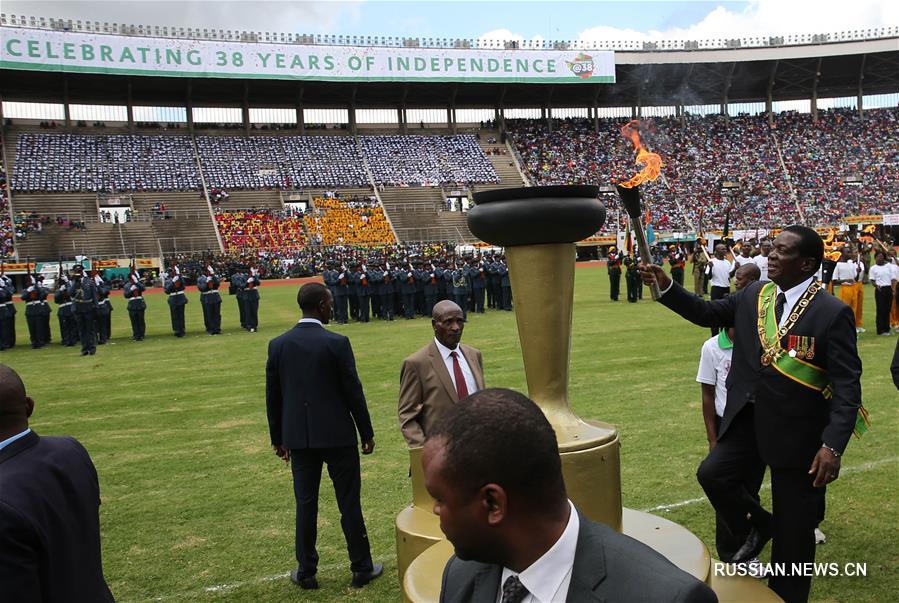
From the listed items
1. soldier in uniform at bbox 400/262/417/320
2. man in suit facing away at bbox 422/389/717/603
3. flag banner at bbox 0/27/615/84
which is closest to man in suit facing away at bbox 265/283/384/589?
man in suit facing away at bbox 422/389/717/603

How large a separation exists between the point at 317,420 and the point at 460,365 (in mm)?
959

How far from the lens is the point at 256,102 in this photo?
4988cm

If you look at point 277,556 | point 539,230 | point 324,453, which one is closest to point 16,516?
point 539,230

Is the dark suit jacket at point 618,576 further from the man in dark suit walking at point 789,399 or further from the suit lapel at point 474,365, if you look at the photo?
the suit lapel at point 474,365

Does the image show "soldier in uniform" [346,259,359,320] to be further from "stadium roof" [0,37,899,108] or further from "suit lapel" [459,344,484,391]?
"stadium roof" [0,37,899,108]

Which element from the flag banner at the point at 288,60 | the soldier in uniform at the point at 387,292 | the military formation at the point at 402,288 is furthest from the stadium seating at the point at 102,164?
the soldier in uniform at the point at 387,292

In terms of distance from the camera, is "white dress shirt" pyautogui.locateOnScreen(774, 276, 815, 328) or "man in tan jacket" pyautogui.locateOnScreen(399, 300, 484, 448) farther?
"man in tan jacket" pyautogui.locateOnScreen(399, 300, 484, 448)

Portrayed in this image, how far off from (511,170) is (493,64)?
7.11 meters

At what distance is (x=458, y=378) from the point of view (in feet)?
14.9

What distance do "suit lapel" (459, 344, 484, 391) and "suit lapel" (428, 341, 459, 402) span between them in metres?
0.21

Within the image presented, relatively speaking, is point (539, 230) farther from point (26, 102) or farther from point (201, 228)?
point (26, 102)

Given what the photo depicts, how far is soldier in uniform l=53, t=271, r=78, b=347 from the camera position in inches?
669

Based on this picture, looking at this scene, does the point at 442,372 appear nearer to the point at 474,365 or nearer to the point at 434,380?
the point at 434,380

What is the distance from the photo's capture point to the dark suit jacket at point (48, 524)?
232 cm
